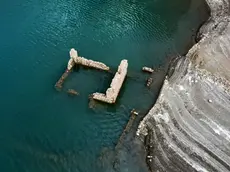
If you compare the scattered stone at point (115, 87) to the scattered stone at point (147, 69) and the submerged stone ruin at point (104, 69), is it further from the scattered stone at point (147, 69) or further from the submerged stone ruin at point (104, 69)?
the scattered stone at point (147, 69)

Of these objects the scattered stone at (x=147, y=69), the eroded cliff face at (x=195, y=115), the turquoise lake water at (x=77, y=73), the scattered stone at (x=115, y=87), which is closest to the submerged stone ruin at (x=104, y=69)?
the scattered stone at (x=115, y=87)

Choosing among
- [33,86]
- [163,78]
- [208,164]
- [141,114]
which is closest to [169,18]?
[163,78]

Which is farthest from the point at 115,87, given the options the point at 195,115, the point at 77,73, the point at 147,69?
the point at 195,115

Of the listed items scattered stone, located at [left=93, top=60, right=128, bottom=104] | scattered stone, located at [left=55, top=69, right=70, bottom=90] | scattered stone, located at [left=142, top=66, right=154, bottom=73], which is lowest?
scattered stone, located at [left=55, top=69, right=70, bottom=90]

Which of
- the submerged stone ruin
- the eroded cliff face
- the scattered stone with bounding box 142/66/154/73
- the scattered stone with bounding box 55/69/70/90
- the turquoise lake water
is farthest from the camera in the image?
the scattered stone with bounding box 142/66/154/73

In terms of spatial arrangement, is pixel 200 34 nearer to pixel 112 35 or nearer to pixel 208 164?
pixel 112 35

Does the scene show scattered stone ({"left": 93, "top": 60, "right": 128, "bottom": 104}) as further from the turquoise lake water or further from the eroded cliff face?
the eroded cliff face

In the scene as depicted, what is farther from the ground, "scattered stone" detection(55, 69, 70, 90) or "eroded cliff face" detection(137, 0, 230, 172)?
"eroded cliff face" detection(137, 0, 230, 172)

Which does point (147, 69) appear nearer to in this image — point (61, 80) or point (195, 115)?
point (195, 115)

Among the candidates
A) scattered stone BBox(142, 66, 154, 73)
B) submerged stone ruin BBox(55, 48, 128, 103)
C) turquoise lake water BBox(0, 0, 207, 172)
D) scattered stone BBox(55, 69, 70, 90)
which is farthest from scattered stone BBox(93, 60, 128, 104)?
scattered stone BBox(55, 69, 70, 90)
